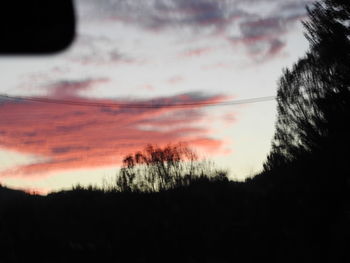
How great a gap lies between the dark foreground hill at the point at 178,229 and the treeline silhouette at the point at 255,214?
3 cm

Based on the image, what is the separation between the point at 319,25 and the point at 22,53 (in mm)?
12706

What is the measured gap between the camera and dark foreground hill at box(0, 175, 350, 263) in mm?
10211

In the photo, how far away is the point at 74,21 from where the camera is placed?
71.9 inches

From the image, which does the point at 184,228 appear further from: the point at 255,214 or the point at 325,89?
the point at 325,89

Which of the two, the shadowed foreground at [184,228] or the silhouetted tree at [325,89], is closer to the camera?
the shadowed foreground at [184,228]

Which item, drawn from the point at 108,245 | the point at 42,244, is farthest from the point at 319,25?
the point at 42,244

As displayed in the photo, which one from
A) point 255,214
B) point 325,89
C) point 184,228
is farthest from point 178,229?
point 325,89

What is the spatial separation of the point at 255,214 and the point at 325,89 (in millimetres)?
4989

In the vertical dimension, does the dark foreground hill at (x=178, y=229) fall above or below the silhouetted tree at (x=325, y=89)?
below

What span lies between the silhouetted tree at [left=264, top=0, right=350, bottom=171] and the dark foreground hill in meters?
1.69

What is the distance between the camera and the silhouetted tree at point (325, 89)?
473 inches

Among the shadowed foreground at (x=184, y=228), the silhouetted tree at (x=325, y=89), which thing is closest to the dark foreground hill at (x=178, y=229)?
the shadowed foreground at (x=184, y=228)

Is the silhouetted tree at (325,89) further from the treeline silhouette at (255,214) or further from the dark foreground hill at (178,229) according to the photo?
the dark foreground hill at (178,229)

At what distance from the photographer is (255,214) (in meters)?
14.2
